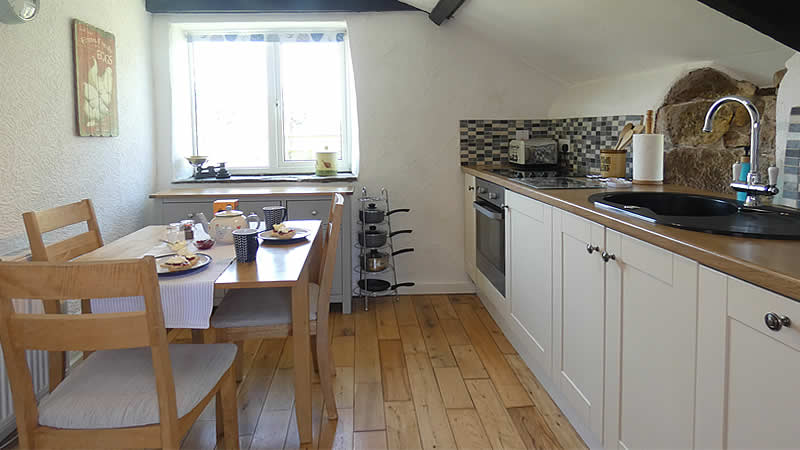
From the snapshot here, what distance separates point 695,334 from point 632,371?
0.38 metres

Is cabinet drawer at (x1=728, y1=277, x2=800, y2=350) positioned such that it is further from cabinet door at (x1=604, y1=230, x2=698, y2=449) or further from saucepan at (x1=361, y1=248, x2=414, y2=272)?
saucepan at (x1=361, y1=248, x2=414, y2=272)

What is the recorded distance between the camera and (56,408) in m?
1.60

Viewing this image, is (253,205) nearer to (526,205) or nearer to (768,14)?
(526,205)

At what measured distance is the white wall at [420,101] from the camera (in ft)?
13.9

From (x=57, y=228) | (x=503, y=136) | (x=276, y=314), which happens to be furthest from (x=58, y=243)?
(x=503, y=136)

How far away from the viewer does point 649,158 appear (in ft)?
8.56

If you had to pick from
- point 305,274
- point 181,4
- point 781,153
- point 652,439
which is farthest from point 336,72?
point 652,439

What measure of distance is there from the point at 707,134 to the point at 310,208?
2.36m

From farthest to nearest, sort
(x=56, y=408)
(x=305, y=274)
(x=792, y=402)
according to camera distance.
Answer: (x=305, y=274)
(x=56, y=408)
(x=792, y=402)

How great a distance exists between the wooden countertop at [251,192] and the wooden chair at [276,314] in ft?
4.16

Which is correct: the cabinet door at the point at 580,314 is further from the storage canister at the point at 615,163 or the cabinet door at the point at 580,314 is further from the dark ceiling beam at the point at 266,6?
the dark ceiling beam at the point at 266,6

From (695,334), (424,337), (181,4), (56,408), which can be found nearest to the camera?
(695,334)

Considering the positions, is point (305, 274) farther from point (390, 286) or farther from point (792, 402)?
point (390, 286)

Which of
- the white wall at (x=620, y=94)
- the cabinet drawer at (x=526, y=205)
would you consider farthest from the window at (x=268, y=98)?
the cabinet drawer at (x=526, y=205)
